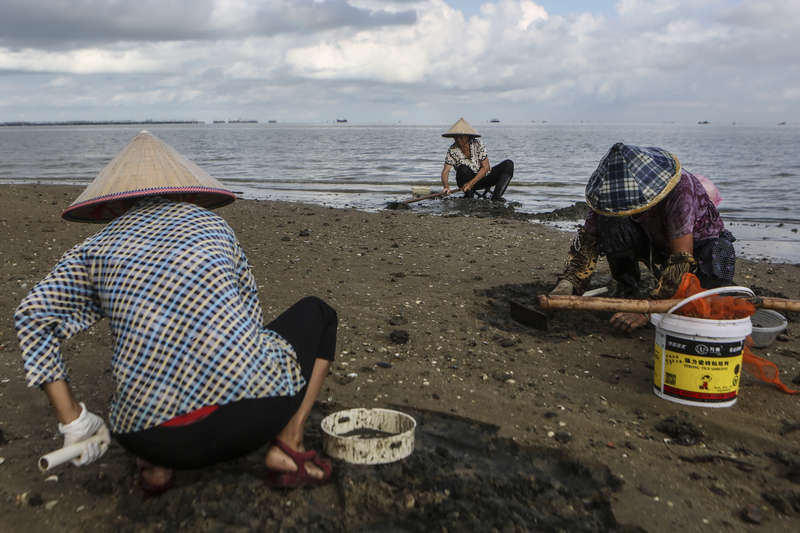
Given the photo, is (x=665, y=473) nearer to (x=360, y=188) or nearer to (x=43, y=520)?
(x=43, y=520)

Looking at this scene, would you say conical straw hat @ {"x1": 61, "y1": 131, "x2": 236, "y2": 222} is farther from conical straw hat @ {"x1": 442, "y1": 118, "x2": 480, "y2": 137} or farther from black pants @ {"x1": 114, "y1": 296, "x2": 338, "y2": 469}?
conical straw hat @ {"x1": 442, "y1": 118, "x2": 480, "y2": 137}

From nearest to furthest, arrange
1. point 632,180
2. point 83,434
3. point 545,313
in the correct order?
point 83,434 → point 632,180 → point 545,313

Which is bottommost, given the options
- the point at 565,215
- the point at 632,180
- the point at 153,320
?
the point at 565,215

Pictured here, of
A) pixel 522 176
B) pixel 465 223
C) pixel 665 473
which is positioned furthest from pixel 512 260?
pixel 522 176

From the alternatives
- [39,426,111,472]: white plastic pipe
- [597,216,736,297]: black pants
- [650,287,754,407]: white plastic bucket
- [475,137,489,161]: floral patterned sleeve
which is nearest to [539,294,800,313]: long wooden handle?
[650,287,754,407]: white plastic bucket

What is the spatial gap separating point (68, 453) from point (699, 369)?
2829 mm

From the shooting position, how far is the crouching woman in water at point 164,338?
2035 mm

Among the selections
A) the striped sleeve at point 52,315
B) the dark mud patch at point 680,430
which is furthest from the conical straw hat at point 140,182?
the dark mud patch at point 680,430

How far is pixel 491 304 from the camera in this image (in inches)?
195

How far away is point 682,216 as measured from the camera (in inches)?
147

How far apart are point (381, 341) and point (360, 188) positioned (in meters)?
11.5

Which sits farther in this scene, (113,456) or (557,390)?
(557,390)

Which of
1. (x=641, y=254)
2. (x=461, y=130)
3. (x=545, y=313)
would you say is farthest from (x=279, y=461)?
(x=461, y=130)

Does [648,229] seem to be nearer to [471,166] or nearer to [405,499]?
[405,499]
